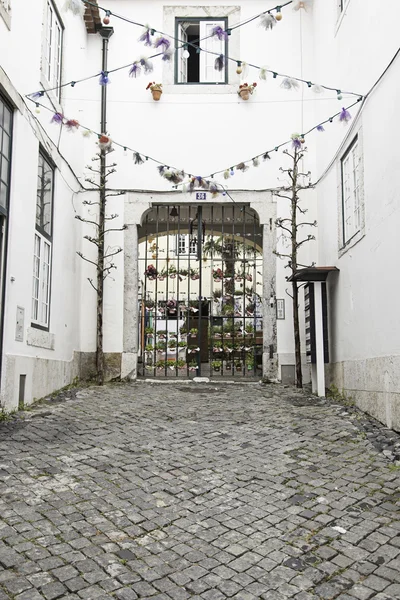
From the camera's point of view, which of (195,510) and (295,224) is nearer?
(195,510)

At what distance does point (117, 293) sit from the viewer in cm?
1001

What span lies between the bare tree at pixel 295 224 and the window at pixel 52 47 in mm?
3708

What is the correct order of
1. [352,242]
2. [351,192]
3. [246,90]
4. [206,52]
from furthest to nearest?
[206,52] < [246,90] < [351,192] < [352,242]

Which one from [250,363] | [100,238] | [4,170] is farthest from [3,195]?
[250,363]

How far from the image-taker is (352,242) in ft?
24.5

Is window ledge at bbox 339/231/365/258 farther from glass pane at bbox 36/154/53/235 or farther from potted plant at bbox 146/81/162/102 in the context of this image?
potted plant at bbox 146/81/162/102

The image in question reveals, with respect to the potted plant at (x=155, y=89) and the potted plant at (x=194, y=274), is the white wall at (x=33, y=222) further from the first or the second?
the potted plant at (x=194, y=274)

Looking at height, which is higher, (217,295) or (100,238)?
(100,238)

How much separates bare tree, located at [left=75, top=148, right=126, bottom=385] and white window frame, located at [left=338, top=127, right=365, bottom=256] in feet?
11.7

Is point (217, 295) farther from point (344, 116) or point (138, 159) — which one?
point (344, 116)

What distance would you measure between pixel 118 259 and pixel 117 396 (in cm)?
288

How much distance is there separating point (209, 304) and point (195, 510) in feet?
22.3

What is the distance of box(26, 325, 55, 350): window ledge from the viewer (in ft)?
23.4

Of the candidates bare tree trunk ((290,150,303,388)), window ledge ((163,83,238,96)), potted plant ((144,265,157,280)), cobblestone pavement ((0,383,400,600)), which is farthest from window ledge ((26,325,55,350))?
window ledge ((163,83,238,96))
